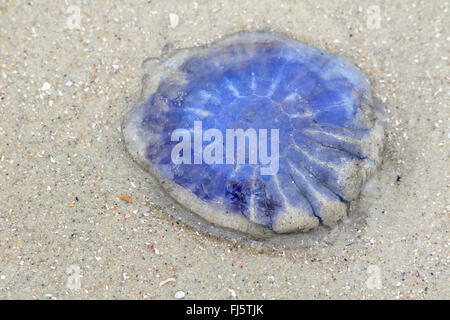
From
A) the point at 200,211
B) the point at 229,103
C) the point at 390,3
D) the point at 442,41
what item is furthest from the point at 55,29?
the point at 442,41

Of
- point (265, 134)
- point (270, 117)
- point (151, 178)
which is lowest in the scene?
point (151, 178)

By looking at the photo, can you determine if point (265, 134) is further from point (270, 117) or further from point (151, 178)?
point (151, 178)

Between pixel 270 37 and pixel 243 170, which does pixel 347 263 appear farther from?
pixel 270 37

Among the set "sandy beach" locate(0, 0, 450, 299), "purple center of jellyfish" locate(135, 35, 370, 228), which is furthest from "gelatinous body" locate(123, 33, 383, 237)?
"sandy beach" locate(0, 0, 450, 299)

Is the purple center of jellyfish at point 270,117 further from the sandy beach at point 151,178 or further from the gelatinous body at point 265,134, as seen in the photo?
the sandy beach at point 151,178

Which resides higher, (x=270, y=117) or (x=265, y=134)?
(x=270, y=117)

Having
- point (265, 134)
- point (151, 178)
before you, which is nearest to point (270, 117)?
point (265, 134)
